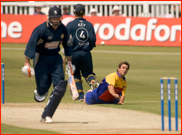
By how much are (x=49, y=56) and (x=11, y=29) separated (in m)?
18.3

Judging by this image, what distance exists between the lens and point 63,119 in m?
9.74

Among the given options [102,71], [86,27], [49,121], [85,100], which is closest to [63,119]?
[49,121]

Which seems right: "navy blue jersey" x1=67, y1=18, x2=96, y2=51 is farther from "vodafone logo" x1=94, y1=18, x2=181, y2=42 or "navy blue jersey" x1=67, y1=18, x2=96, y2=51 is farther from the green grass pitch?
"vodafone logo" x1=94, y1=18, x2=181, y2=42

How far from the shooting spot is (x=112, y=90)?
1114 cm

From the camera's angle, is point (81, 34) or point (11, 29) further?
point (11, 29)

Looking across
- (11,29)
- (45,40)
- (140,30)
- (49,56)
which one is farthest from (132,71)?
(45,40)

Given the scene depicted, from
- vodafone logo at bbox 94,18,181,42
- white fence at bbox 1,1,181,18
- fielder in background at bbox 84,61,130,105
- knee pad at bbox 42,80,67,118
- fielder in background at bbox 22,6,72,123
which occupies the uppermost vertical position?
fielder in background at bbox 22,6,72,123

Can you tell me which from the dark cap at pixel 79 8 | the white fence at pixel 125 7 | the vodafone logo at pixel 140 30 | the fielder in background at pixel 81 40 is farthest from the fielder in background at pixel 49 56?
the white fence at pixel 125 7

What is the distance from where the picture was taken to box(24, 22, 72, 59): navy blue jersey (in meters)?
9.28

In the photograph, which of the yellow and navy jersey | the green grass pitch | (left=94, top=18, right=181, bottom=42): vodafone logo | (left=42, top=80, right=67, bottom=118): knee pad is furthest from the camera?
(left=94, top=18, right=181, bottom=42): vodafone logo

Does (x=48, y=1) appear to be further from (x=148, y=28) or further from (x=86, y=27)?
(x=86, y=27)

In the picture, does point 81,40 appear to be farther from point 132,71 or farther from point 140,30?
point 140,30

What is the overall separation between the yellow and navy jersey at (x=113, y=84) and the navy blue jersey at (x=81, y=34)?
113cm

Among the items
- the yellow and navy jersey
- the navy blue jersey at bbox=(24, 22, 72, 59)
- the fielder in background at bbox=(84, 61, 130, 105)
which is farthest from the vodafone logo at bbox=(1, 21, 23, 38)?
the navy blue jersey at bbox=(24, 22, 72, 59)
